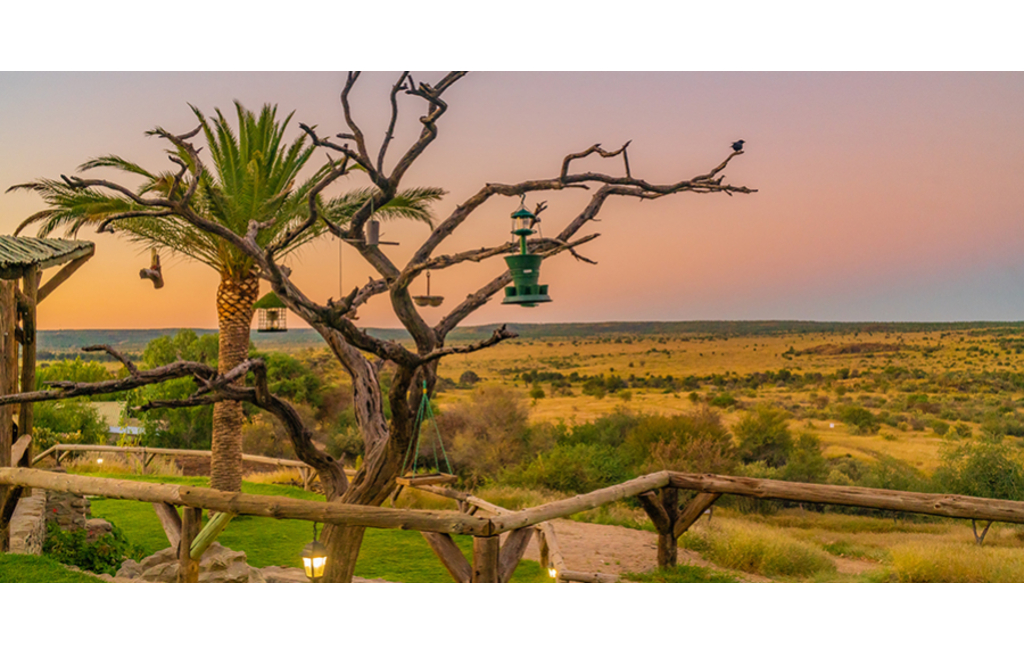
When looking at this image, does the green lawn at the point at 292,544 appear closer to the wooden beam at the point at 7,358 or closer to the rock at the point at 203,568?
the rock at the point at 203,568

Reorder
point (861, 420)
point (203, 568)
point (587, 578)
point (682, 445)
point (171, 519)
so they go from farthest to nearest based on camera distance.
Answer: point (861, 420) → point (682, 445) → point (203, 568) → point (587, 578) → point (171, 519)

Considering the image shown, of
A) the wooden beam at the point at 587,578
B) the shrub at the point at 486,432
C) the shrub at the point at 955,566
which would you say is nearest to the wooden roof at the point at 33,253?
the wooden beam at the point at 587,578

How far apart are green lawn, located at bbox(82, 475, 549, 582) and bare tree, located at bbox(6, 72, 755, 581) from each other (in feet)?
5.05

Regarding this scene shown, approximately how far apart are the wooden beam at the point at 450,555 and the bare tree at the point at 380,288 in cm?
84

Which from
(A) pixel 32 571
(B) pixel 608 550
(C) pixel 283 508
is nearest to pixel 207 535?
(C) pixel 283 508

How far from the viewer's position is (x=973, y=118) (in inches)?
291

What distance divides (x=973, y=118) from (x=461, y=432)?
856cm

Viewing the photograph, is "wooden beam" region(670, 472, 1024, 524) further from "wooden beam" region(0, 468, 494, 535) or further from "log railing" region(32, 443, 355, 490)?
"log railing" region(32, 443, 355, 490)

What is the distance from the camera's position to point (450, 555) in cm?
303

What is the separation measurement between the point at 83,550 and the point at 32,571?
1.30m

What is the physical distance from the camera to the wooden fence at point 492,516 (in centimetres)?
264

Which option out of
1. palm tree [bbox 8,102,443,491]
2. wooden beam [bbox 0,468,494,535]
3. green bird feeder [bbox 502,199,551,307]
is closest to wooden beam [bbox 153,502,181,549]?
wooden beam [bbox 0,468,494,535]

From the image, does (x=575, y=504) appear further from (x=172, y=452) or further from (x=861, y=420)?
(x=861, y=420)
